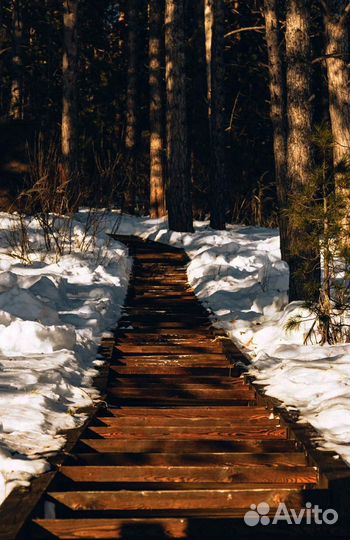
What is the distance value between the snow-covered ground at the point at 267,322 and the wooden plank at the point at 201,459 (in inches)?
12.6

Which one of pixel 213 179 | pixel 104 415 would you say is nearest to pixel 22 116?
pixel 213 179

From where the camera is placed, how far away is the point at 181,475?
199 inches

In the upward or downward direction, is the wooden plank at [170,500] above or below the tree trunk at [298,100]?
below

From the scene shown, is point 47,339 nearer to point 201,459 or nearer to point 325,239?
point 325,239

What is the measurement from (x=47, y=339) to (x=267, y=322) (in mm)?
3241

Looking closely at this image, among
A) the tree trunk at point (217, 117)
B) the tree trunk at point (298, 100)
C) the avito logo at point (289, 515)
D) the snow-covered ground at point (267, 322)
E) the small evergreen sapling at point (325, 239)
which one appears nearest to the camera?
the avito logo at point (289, 515)

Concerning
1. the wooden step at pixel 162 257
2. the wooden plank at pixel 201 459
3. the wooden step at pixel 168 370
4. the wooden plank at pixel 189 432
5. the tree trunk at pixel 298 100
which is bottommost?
the wooden step at pixel 168 370

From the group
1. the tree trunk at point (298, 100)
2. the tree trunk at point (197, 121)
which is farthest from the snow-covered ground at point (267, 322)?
the tree trunk at point (197, 121)

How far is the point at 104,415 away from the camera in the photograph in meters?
6.71

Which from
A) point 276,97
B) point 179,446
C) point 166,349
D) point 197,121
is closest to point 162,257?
point 276,97

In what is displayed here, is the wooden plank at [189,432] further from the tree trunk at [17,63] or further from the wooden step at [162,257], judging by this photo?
the tree trunk at [17,63]

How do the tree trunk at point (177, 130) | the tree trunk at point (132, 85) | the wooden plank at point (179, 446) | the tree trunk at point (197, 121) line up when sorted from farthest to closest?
the tree trunk at point (197, 121)
the tree trunk at point (132, 85)
the tree trunk at point (177, 130)
the wooden plank at point (179, 446)

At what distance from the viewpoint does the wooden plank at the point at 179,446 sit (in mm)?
5645

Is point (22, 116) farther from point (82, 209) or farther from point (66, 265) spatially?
point (66, 265)
